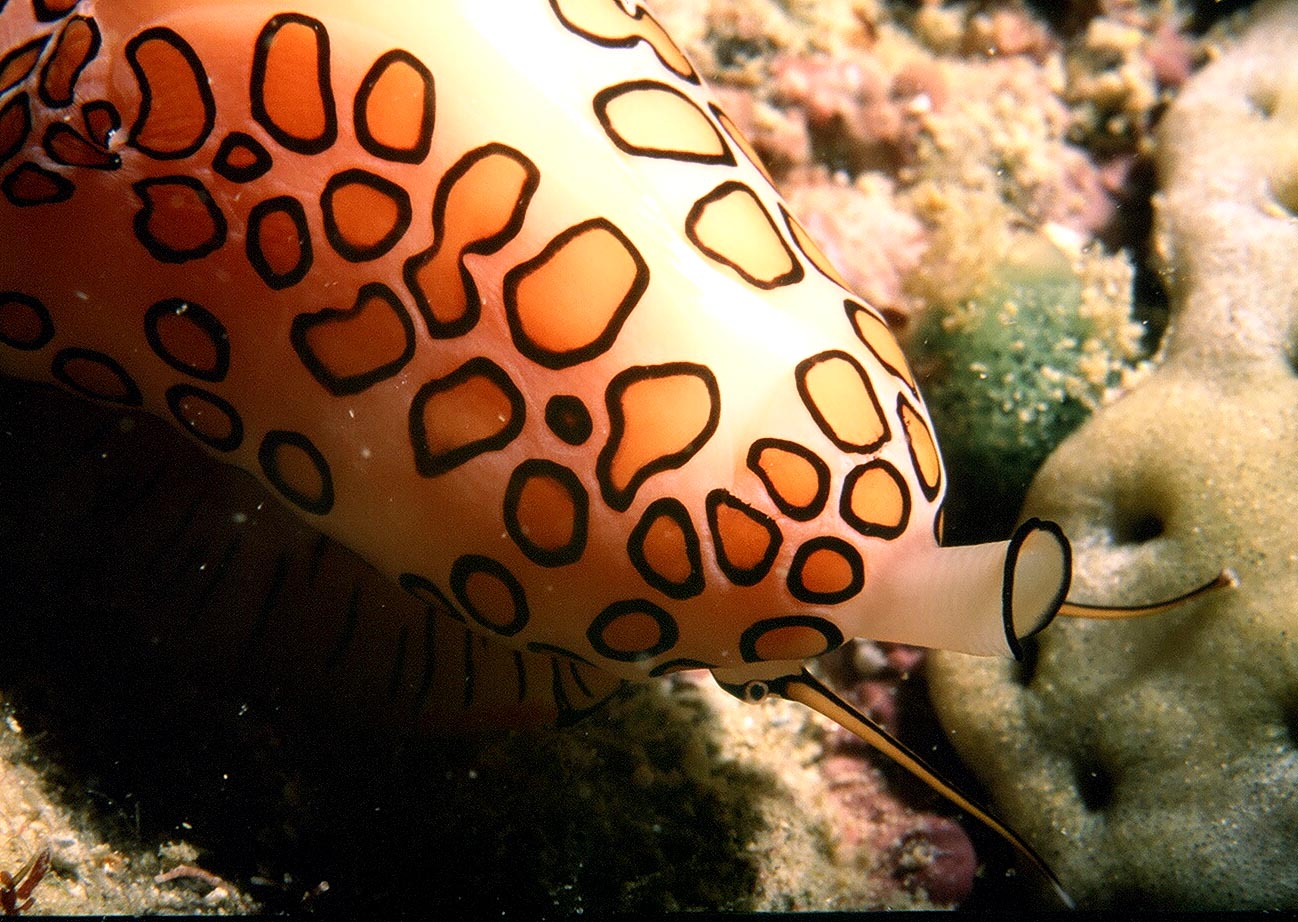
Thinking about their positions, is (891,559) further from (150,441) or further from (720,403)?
A: (150,441)

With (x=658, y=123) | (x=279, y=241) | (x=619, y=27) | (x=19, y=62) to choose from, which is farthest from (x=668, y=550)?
(x=19, y=62)

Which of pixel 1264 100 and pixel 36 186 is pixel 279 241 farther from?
pixel 1264 100

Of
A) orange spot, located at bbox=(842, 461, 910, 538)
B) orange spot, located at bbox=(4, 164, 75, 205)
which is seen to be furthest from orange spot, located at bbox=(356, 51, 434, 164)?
orange spot, located at bbox=(842, 461, 910, 538)

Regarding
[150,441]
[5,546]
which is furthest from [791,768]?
[5,546]

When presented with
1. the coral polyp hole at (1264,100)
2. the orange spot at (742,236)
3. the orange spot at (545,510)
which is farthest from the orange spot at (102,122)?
the coral polyp hole at (1264,100)

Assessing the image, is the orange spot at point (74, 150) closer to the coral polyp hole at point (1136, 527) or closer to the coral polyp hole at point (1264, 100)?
the coral polyp hole at point (1136, 527)

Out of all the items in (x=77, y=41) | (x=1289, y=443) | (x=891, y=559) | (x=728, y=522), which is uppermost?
(x=77, y=41)
